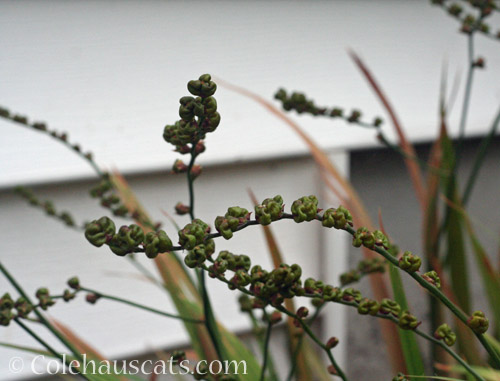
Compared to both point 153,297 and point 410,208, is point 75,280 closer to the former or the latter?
point 153,297

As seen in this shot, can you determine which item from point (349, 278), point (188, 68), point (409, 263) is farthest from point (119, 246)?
point (188, 68)

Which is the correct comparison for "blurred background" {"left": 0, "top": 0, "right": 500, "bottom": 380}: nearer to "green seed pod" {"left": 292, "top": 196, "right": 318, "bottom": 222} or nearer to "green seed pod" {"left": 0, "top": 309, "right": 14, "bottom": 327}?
"green seed pod" {"left": 0, "top": 309, "right": 14, "bottom": 327}

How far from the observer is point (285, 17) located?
0.97 meters

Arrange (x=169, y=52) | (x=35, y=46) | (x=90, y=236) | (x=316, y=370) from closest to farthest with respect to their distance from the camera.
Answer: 1. (x=90, y=236)
2. (x=316, y=370)
3. (x=35, y=46)
4. (x=169, y=52)

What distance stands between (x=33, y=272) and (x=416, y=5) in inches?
36.1

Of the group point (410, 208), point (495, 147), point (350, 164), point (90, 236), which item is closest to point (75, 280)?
point (90, 236)

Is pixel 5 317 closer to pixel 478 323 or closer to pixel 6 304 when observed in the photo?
pixel 6 304

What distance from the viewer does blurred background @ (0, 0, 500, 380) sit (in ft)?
2.58

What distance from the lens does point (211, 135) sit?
931mm

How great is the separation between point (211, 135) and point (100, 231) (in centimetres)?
74

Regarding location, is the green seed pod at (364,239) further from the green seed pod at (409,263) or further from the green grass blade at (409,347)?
the green grass blade at (409,347)

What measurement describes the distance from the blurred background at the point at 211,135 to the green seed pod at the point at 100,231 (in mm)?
604

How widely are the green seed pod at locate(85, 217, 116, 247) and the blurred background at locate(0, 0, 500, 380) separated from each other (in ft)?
1.98

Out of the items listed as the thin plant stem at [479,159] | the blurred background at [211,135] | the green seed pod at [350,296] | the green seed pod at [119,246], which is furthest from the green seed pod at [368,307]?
the blurred background at [211,135]
